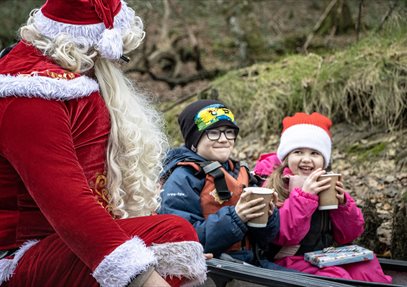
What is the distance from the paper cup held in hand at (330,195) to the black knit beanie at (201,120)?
563 mm

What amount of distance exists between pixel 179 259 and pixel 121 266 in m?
0.25

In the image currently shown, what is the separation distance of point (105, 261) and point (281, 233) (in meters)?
1.50

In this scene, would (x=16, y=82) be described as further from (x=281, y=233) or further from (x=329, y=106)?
(x=329, y=106)

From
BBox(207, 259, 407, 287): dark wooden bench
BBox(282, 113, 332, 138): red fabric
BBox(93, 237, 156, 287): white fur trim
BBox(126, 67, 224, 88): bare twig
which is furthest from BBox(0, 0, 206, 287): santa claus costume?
BBox(126, 67, 224, 88): bare twig

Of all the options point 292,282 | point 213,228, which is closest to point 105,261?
point 292,282

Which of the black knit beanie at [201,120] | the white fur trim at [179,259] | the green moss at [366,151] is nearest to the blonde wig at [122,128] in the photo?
the white fur trim at [179,259]

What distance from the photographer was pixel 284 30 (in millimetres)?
12992

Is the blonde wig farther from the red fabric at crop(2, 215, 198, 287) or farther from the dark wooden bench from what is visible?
the dark wooden bench

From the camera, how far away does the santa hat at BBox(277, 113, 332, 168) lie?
12.1ft

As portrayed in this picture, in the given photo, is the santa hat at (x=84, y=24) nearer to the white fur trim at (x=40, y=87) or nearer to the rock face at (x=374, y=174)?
the white fur trim at (x=40, y=87)

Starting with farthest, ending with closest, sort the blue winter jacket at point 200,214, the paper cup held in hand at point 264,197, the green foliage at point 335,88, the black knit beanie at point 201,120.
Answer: the green foliage at point 335,88 → the black knit beanie at point 201,120 → the blue winter jacket at point 200,214 → the paper cup held in hand at point 264,197

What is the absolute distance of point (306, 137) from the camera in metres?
3.71

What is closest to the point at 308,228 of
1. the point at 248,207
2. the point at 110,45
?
the point at 248,207

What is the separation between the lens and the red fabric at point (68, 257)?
220cm
